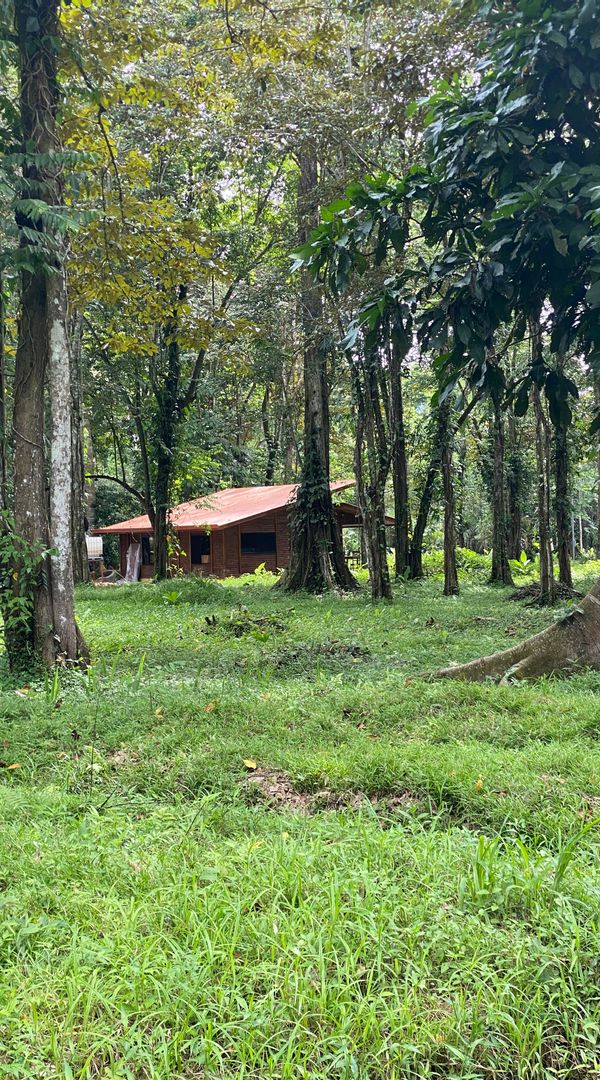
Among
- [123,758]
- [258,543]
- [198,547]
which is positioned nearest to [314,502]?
[123,758]

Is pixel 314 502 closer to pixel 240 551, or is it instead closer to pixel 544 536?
pixel 544 536

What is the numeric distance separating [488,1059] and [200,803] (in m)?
1.92

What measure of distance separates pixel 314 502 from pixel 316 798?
11347 mm

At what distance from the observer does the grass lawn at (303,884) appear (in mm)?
1900

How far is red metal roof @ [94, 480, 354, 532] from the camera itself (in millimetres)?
23375

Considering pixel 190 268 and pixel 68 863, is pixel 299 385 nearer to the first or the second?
pixel 190 268

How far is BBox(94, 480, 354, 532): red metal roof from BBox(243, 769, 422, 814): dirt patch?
17.1m

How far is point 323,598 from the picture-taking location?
43.9 ft

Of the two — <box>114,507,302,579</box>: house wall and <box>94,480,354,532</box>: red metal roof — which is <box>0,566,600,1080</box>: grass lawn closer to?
<box>94,480,354,532</box>: red metal roof

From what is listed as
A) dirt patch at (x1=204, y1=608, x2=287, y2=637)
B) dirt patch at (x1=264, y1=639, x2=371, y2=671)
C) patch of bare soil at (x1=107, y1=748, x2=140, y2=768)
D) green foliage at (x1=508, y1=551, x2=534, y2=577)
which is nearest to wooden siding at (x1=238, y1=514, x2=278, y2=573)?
green foliage at (x1=508, y1=551, x2=534, y2=577)

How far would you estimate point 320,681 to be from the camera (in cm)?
593

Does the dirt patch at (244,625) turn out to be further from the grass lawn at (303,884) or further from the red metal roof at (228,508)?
the red metal roof at (228,508)

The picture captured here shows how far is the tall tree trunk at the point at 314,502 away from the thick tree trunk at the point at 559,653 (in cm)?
883

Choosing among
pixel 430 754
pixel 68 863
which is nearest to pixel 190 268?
pixel 430 754
